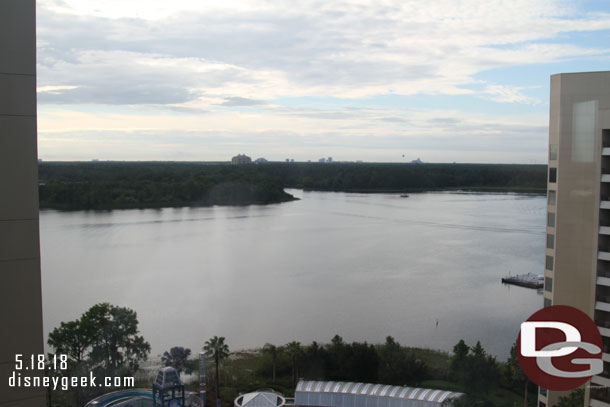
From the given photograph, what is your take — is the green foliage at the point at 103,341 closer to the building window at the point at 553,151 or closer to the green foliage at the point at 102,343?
the green foliage at the point at 102,343

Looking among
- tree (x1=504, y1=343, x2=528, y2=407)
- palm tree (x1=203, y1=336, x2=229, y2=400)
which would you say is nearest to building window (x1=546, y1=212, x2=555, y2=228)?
tree (x1=504, y1=343, x2=528, y2=407)

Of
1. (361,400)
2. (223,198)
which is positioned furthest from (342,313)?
(223,198)

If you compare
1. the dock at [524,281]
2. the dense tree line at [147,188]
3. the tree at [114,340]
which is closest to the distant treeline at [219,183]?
the dense tree line at [147,188]

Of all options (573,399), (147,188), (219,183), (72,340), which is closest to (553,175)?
(573,399)

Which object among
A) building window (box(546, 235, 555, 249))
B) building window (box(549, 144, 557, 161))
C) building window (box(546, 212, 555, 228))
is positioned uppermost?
building window (box(549, 144, 557, 161))

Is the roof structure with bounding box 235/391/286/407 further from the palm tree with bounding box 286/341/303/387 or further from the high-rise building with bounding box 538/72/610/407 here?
the high-rise building with bounding box 538/72/610/407

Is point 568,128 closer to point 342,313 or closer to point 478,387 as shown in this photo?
point 478,387

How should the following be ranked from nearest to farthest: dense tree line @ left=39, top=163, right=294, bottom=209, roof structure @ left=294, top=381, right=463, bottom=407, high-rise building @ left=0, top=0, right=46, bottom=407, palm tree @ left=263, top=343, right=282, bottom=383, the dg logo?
high-rise building @ left=0, top=0, right=46, bottom=407
the dg logo
roof structure @ left=294, top=381, right=463, bottom=407
palm tree @ left=263, top=343, right=282, bottom=383
dense tree line @ left=39, top=163, right=294, bottom=209
